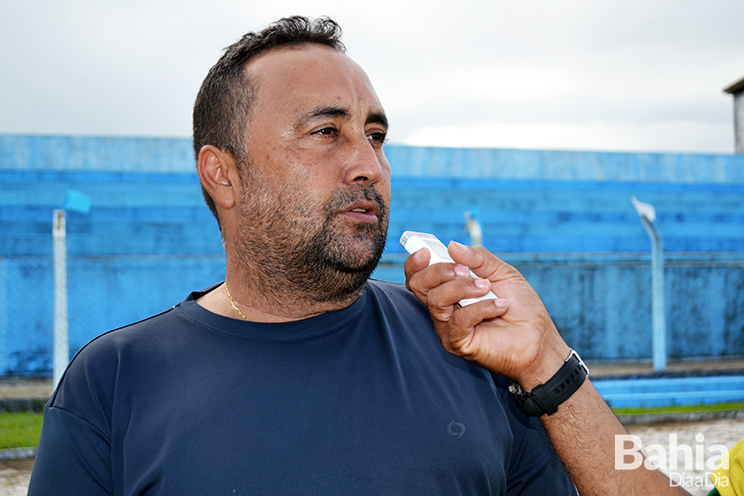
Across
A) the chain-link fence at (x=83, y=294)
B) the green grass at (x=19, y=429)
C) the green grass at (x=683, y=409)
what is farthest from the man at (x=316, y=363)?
the chain-link fence at (x=83, y=294)

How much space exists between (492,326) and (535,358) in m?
0.12

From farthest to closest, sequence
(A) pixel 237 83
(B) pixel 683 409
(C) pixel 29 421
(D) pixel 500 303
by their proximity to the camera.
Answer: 1. (B) pixel 683 409
2. (C) pixel 29 421
3. (A) pixel 237 83
4. (D) pixel 500 303

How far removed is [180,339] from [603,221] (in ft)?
28.2

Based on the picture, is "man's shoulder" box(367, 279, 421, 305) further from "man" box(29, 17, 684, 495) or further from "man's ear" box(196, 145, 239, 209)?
"man's ear" box(196, 145, 239, 209)

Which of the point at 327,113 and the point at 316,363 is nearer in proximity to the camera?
the point at 316,363

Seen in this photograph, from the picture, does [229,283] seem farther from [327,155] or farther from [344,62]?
[344,62]

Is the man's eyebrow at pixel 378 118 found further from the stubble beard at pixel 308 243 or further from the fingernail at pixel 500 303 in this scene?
the fingernail at pixel 500 303

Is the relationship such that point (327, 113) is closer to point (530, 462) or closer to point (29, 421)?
point (530, 462)

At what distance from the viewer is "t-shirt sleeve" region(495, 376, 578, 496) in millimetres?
1529

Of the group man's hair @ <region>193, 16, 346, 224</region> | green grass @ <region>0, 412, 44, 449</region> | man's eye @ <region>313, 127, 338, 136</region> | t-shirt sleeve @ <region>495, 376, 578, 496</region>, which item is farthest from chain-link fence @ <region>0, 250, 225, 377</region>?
t-shirt sleeve @ <region>495, 376, 578, 496</region>

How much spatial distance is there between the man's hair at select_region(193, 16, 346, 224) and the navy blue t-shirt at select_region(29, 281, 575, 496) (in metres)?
0.52

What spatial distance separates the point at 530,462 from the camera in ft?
5.04

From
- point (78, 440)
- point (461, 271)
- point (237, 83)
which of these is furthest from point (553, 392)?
point (237, 83)

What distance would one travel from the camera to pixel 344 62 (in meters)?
1.73
